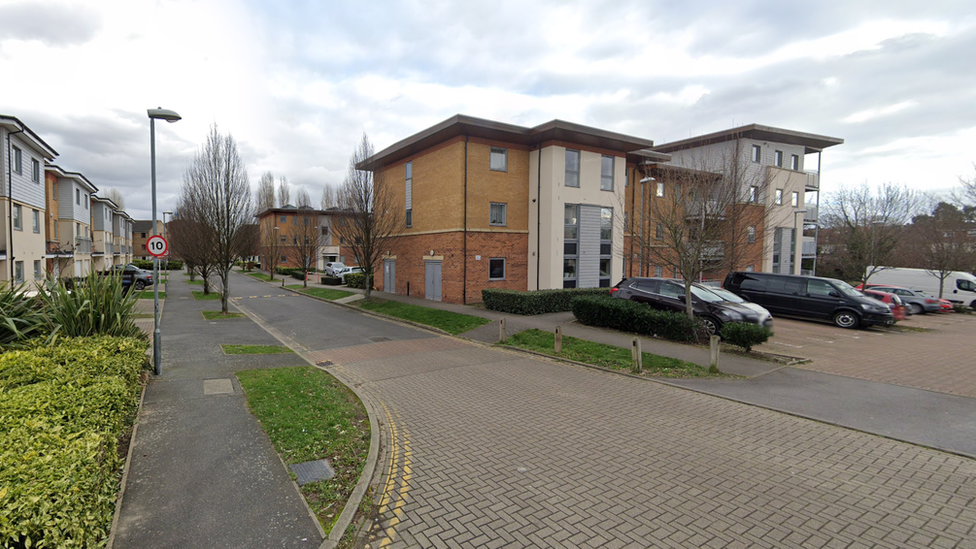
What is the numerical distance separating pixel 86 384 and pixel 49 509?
130 inches

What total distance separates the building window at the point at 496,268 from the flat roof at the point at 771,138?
15740mm

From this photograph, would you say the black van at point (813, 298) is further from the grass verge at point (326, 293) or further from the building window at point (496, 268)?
the grass verge at point (326, 293)

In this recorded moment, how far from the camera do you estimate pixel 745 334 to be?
36.1 feet

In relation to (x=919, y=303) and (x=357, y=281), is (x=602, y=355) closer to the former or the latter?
(x=919, y=303)

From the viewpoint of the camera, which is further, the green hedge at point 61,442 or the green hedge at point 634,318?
the green hedge at point 634,318

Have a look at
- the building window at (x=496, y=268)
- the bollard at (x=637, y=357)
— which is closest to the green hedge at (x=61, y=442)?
the bollard at (x=637, y=357)

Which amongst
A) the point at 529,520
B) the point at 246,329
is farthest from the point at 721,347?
the point at 246,329

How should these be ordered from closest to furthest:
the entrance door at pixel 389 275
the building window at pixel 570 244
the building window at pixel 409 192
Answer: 1. the building window at pixel 570 244
2. the building window at pixel 409 192
3. the entrance door at pixel 389 275

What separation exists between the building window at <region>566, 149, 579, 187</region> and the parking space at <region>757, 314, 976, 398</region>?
1080 centimetres

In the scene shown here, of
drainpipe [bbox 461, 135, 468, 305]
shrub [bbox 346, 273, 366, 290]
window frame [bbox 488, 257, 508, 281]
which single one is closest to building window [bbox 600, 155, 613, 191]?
window frame [bbox 488, 257, 508, 281]

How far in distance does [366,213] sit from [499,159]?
23.0 ft

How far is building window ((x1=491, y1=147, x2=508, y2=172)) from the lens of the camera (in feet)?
71.1

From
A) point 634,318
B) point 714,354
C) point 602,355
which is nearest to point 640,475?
point 714,354

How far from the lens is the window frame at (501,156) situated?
2152 cm
